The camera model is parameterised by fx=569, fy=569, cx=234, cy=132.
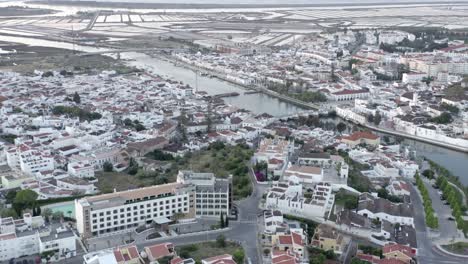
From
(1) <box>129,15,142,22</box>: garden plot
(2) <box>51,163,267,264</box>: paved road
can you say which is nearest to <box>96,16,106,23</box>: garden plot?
(1) <box>129,15,142,22</box>: garden plot

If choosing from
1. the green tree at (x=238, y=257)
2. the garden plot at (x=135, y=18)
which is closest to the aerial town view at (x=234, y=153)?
the green tree at (x=238, y=257)

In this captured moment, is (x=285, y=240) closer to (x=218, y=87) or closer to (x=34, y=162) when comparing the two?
(x=34, y=162)

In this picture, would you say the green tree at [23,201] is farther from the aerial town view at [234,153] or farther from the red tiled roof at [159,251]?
the red tiled roof at [159,251]

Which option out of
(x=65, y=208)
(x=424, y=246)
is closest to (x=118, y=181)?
(x=65, y=208)

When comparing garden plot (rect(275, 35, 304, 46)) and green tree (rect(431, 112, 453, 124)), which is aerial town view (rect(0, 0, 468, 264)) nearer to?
green tree (rect(431, 112, 453, 124))

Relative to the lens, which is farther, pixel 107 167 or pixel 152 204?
pixel 107 167

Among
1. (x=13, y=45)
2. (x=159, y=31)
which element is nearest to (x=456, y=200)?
(x=13, y=45)

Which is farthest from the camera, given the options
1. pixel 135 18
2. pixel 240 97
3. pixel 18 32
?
pixel 135 18
